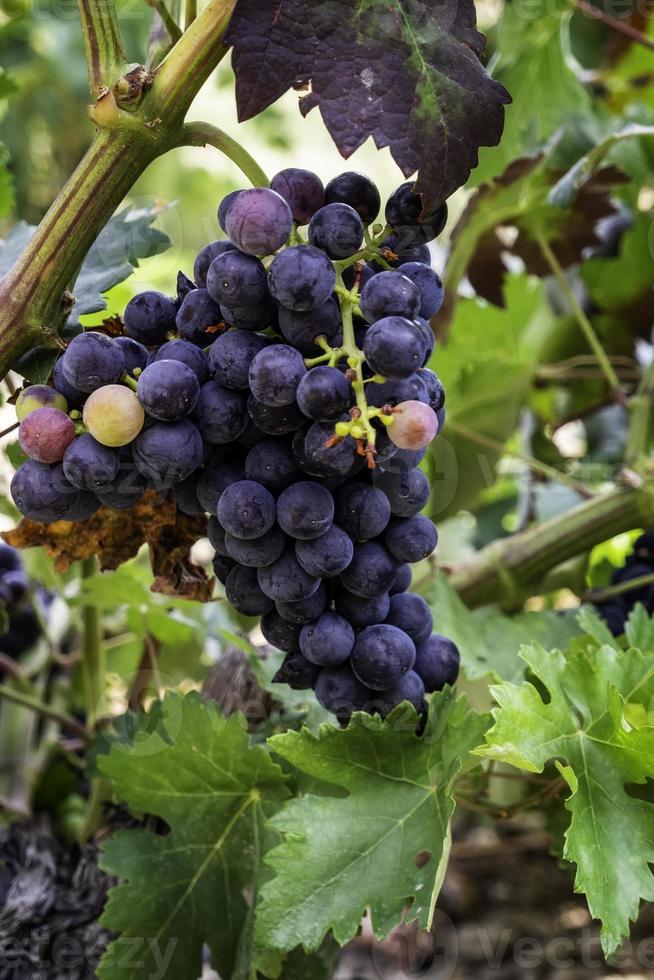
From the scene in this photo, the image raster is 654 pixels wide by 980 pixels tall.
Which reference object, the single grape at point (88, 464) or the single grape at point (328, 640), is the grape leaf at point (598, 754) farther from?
the single grape at point (88, 464)

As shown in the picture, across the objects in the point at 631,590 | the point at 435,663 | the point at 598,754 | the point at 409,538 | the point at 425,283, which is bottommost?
the point at 631,590

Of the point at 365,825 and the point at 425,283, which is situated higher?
the point at 425,283

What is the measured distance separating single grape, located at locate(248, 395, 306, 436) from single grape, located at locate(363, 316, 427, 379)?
0.19 feet

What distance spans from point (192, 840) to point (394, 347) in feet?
1.44

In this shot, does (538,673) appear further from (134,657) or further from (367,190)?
(134,657)

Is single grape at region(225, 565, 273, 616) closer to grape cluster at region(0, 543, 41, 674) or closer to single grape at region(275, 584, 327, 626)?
single grape at region(275, 584, 327, 626)

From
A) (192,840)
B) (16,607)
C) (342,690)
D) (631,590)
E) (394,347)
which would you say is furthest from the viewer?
(16,607)

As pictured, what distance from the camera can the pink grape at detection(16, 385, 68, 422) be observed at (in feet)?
1.71

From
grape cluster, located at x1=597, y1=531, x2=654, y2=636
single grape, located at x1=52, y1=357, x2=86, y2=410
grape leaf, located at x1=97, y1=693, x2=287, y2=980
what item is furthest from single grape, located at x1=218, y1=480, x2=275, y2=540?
grape cluster, located at x1=597, y1=531, x2=654, y2=636

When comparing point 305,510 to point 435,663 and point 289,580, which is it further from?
point 435,663

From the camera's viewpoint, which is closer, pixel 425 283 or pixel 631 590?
pixel 425 283

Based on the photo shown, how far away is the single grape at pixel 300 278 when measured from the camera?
0.47 metres

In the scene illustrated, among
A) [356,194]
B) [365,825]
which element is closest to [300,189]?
[356,194]

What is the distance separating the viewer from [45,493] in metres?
0.52
